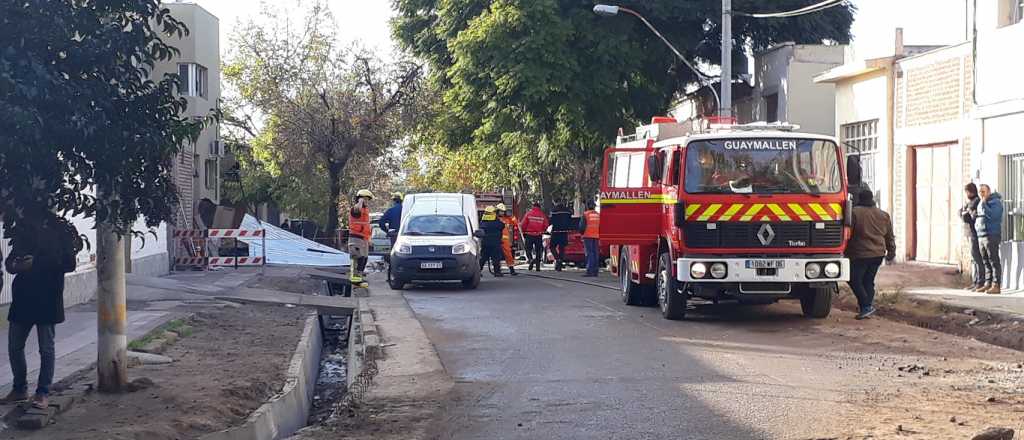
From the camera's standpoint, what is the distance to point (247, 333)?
1455 centimetres

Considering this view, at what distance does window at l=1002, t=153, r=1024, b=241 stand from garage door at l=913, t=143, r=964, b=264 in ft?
5.20

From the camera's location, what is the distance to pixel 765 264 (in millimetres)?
13945

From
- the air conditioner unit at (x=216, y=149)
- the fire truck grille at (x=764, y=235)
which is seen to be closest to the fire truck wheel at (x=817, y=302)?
the fire truck grille at (x=764, y=235)

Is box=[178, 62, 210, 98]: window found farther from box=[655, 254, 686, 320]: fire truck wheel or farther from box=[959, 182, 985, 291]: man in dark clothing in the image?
box=[959, 182, 985, 291]: man in dark clothing

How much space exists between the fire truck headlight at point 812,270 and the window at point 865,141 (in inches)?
428

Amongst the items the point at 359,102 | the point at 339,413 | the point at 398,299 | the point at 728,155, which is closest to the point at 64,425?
the point at 339,413

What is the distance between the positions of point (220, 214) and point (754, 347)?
2113 centimetres

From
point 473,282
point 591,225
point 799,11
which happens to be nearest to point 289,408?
point 473,282

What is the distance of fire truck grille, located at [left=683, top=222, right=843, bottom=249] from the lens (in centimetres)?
1397

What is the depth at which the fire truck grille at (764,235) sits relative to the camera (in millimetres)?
13969

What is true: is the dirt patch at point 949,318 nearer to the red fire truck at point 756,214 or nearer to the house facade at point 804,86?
the red fire truck at point 756,214

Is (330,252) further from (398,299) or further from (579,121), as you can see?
(398,299)

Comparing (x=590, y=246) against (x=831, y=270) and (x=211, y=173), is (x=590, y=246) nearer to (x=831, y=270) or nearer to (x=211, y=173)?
(x=831, y=270)

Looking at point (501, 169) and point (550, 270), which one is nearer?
point (550, 270)
